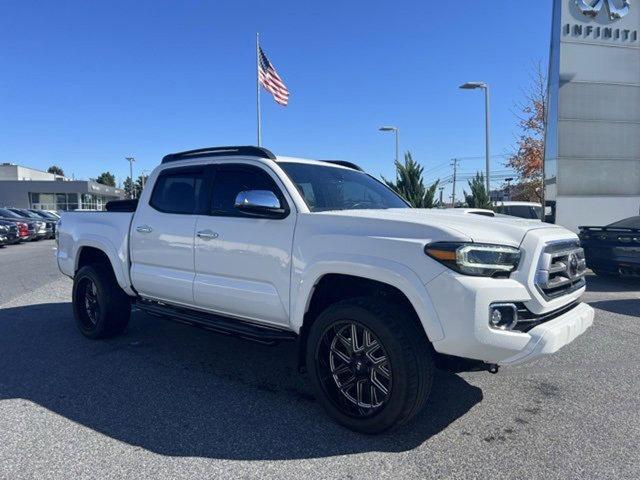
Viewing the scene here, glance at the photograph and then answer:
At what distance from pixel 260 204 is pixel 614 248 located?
8161mm

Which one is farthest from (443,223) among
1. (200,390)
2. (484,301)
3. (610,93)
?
(610,93)

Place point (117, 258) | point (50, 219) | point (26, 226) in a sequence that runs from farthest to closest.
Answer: point (50, 219), point (26, 226), point (117, 258)

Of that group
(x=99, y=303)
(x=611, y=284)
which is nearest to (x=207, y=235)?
(x=99, y=303)

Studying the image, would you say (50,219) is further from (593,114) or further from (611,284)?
(611,284)

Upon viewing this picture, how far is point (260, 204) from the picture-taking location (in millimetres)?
3834

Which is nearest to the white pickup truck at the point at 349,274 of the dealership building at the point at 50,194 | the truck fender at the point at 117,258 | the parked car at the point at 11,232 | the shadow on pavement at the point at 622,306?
the truck fender at the point at 117,258

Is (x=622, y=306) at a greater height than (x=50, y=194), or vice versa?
(x=50, y=194)

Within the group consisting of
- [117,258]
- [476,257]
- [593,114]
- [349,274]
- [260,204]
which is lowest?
[117,258]

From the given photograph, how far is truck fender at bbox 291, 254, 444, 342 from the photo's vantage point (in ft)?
10.3

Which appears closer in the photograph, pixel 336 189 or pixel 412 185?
pixel 336 189

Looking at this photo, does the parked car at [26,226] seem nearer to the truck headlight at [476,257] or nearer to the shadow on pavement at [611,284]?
the shadow on pavement at [611,284]

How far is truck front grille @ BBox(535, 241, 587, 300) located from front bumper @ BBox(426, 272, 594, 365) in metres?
0.21

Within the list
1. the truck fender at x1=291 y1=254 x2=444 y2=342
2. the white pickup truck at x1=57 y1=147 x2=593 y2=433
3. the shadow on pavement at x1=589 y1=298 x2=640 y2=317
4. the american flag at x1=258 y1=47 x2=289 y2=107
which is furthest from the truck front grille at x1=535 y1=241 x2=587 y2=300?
the american flag at x1=258 y1=47 x2=289 y2=107

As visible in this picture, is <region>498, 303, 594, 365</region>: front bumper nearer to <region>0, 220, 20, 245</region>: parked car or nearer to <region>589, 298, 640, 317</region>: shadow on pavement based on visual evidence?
<region>589, 298, 640, 317</region>: shadow on pavement
